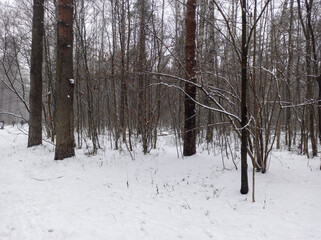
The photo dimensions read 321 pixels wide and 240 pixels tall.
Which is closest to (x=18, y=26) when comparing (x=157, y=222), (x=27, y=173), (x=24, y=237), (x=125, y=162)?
(x=27, y=173)

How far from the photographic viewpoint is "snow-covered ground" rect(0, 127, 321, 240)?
2.63m

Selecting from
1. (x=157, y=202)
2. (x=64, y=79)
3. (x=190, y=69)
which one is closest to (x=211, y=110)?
(x=190, y=69)

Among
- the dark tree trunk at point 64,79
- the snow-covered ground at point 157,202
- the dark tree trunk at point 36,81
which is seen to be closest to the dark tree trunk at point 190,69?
the snow-covered ground at point 157,202

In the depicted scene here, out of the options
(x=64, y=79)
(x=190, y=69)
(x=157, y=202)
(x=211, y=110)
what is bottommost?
(x=157, y=202)

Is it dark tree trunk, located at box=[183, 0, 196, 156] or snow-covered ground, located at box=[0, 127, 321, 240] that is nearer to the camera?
snow-covered ground, located at box=[0, 127, 321, 240]

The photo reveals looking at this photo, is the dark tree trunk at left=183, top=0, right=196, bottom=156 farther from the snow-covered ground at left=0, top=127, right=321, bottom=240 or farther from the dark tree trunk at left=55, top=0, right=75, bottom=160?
the dark tree trunk at left=55, top=0, right=75, bottom=160

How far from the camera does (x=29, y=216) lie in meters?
2.94

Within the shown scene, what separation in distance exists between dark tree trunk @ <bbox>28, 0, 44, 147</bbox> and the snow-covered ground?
2491 millimetres

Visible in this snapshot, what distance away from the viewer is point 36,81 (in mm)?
7988

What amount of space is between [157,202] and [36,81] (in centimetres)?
720

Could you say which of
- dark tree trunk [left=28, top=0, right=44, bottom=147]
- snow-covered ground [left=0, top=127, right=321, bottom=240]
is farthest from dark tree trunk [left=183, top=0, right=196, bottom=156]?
dark tree trunk [left=28, top=0, right=44, bottom=147]

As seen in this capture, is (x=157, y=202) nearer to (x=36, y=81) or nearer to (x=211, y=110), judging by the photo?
(x=211, y=110)

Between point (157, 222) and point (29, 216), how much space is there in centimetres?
187

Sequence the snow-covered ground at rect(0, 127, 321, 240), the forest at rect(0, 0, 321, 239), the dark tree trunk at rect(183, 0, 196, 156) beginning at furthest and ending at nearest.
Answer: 1. the dark tree trunk at rect(183, 0, 196, 156)
2. the forest at rect(0, 0, 321, 239)
3. the snow-covered ground at rect(0, 127, 321, 240)
